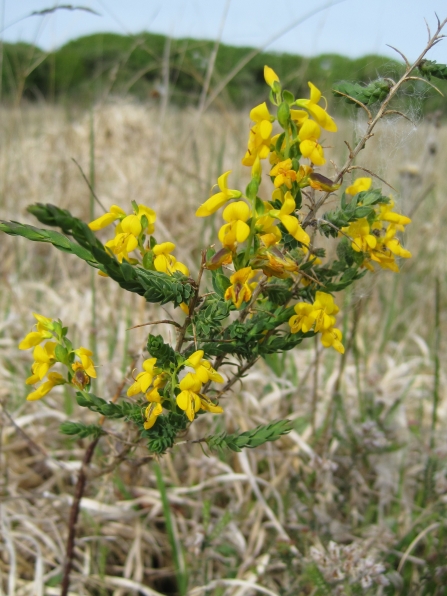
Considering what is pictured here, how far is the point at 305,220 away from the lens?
2.56 feet

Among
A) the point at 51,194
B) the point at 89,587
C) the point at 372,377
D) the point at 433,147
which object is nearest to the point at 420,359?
the point at 372,377

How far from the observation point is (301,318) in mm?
754

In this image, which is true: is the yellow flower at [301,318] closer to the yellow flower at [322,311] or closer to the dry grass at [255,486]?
the yellow flower at [322,311]

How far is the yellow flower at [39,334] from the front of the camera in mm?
796

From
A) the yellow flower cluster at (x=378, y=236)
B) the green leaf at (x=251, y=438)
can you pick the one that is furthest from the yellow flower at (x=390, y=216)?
the green leaf at (x=251, y=438)

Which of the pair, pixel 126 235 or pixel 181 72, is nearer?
pixel 126 235

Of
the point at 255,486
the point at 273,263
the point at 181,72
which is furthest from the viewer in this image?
the point at 181,72

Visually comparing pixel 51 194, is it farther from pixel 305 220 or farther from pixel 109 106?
pixel 305 220

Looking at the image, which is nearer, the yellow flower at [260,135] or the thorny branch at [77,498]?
the yellow flower at [260,135]

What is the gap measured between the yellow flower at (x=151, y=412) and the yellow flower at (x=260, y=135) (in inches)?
13.9

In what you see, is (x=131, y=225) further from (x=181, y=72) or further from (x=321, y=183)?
(x=181, y=72)

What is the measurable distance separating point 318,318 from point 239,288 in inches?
5.5

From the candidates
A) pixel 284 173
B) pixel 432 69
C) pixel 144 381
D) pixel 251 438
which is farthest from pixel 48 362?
pixel 432 69

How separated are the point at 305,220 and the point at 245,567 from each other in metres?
1.08
